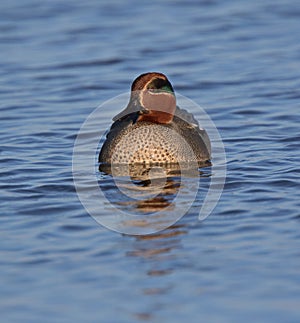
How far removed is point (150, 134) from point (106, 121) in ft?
8.13

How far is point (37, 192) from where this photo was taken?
9578 mm

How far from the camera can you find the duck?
10.3 m

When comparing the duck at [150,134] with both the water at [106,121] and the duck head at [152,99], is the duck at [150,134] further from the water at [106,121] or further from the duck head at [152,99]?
the water at [106,121]

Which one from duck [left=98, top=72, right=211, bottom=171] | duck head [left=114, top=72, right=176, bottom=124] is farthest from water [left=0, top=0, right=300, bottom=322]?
duck head [left=114, top=72, right=176, bottom=124]

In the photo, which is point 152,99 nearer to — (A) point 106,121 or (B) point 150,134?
(B) point 150,134

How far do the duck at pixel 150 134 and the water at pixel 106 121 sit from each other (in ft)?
1.94

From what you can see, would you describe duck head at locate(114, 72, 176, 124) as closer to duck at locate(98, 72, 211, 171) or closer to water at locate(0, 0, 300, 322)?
duck at locate(98, 72, 211, 171)

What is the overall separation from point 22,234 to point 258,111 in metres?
5.62

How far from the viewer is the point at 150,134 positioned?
34.1 feet

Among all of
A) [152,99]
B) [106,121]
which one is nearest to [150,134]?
[152,99]

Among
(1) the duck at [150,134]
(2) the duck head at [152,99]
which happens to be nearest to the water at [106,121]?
(1) the duck at [150,134]

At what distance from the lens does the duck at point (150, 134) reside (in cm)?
1034

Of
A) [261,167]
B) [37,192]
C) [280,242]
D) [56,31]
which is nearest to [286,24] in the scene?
[56,31]

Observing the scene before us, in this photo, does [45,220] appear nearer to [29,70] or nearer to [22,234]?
[22,234]
